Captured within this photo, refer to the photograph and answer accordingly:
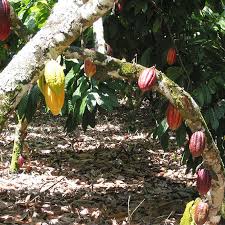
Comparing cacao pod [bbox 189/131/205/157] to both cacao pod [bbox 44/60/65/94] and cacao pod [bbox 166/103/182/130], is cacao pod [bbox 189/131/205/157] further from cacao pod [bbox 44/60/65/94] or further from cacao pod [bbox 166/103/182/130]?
cacao pod [bbox 44/60/65/94]

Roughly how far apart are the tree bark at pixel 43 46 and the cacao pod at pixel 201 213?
101cm

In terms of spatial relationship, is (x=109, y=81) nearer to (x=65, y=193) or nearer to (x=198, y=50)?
(x=198, y=50)

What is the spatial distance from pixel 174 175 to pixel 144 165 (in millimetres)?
527

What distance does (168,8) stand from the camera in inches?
111

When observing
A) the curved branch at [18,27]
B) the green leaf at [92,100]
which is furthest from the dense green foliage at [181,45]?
the curved branch at [18,27]

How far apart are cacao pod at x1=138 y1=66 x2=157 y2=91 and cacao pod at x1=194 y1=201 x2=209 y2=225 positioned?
2.06 feet

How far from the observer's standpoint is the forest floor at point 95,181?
10.7 ft

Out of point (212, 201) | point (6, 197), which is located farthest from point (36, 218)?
point (212, 201)

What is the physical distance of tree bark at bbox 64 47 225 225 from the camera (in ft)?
5.21

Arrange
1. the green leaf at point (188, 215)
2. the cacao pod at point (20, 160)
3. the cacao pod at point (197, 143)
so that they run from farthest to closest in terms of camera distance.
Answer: the cacao pod at point (20, 160) < the green leaf at point (188, 215) < the cacao pod at point (197, 143)

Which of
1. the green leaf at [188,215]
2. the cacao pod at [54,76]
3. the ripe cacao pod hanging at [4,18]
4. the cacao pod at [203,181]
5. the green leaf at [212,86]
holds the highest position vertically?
the ripe cacao pod hanging at [4,18]

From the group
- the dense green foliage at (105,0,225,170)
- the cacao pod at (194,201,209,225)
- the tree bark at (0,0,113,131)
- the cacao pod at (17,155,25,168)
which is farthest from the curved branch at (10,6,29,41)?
the cacao pod at (17,155,25,168)

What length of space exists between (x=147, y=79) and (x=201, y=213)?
2.19 ft

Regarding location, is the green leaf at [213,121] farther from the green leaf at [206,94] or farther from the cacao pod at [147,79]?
→ the cacao pod at [147,79]
